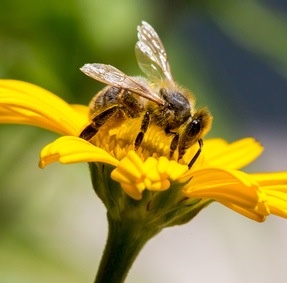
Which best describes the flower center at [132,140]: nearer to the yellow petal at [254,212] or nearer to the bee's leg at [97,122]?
the bee's leg at [97,122]

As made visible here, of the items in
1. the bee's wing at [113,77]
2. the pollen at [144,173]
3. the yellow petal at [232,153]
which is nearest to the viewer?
the pollen at [144,173]

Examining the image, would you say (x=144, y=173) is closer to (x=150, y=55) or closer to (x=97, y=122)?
(x=97, y=122)

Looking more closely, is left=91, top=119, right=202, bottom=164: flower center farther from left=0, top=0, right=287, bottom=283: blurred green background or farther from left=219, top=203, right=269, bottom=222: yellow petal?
left=0, top=0, right=287, bottom=283: blurred green background

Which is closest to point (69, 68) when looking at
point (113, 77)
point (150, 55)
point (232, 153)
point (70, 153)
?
point (150, 55)

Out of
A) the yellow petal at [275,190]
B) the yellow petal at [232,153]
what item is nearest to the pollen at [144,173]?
the yellow petal at [275,190]

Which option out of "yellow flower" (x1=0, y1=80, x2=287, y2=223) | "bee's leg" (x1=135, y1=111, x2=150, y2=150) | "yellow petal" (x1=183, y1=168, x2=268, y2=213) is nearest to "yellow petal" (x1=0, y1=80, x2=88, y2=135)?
"yellow flower" (x1=0, y1=80, x2=287, y2=223)
